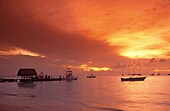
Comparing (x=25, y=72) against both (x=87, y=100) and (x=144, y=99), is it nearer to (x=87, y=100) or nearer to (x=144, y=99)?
(x=87, y=100)

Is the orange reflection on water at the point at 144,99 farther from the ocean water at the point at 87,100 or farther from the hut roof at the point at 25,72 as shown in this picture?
the hut roof at the point at 25,72

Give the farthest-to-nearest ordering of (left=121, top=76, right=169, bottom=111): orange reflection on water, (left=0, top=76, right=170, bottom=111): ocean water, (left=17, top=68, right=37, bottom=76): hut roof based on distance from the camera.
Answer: (left=17, top=68, right=37, bottom=76): hut roof, (left=121, top=76, right=169, bottom=111): orange reflection on water, (left=0, top=76, right=170, bottom=111): ocean water

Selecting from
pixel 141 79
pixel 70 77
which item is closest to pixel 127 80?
pixel 141 79

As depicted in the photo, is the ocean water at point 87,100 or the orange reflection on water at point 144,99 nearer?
the ocean water at point 87,100

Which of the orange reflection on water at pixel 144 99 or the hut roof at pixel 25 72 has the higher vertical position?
the hut roof at pixel 25 72

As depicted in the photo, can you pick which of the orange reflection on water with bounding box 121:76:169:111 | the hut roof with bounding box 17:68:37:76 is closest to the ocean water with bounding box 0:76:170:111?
the orange reflection on water with bounding box 121:76:169:111

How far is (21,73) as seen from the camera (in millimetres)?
113188

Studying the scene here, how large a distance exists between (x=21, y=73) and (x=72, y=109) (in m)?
86.4

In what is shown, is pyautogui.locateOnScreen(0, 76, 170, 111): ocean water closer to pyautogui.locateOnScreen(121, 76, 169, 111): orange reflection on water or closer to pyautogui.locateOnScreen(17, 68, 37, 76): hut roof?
pyautogui.locateOnScreen(121, 76, 169, 111): orange reflection on water

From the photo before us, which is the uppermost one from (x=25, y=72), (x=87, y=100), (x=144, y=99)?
(x=25, y=72)

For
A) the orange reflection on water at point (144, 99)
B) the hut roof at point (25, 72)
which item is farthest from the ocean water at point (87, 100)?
the hut roof at point (25, 72)

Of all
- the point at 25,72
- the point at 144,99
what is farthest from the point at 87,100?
the point at 25,72

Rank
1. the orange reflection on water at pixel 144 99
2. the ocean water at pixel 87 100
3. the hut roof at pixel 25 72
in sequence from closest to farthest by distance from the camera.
Answer: 1. the ocean water at pixel 87 100
2. the orange reflection on water at pixel 144 99
3. the hut roof at pixel 25 72

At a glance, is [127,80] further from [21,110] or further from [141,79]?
[21,110]
